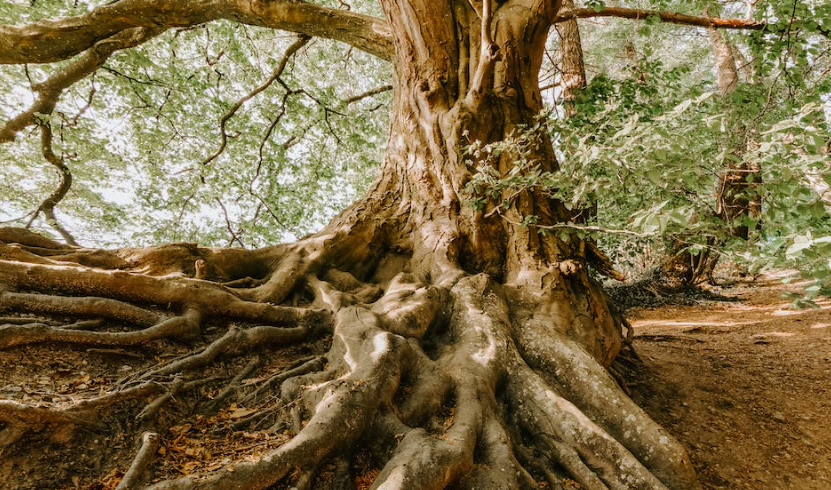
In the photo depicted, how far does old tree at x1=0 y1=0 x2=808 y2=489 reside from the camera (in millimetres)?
1860

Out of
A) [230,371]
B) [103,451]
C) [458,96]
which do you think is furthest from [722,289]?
[103,451]

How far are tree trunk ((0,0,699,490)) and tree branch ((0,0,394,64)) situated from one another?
0.66m

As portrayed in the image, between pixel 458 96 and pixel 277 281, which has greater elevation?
pixel 458 96

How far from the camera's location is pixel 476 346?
280 centimetres

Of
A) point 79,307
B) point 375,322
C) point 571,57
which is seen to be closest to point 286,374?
point 375,322

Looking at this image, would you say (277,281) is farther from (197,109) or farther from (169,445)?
(197,109)

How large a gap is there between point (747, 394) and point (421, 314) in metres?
3.92

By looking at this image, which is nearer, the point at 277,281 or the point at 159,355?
the point at 159,355

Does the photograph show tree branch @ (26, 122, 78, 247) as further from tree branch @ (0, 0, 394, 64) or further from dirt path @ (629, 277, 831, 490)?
dirt path @ (629, 277, 831, 490)

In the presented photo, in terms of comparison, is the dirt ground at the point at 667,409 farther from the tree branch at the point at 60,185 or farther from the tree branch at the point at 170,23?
the tree branch at the point at 60,185

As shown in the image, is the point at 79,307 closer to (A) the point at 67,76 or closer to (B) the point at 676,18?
(A) the point at 67,76

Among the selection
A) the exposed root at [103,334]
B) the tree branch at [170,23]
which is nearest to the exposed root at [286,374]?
the exposed root at [103,334]

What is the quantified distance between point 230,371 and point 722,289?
12.2 m

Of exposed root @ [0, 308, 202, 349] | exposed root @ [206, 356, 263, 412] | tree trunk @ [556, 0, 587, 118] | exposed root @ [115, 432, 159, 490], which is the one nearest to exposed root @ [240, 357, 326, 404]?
exposed root @ [206, 356, 263, 412]
